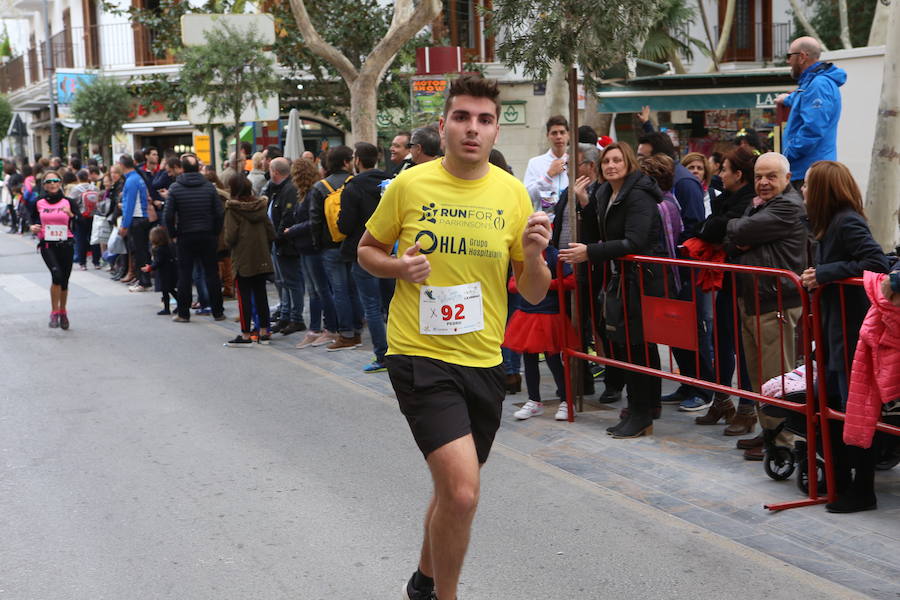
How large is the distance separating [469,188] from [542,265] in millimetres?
412

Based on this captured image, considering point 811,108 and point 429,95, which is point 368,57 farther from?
point 811,108

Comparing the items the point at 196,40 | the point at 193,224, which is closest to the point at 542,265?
the point at 193,224

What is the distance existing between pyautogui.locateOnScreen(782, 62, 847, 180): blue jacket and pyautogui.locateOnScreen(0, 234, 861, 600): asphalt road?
3.21 metres

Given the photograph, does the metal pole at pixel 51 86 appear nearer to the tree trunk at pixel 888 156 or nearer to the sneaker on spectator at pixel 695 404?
A: the tree trunk at pixel 888 156

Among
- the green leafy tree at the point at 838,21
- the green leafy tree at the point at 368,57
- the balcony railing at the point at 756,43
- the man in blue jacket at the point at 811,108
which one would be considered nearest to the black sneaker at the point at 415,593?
the man in blue jacket at the point at 811,108

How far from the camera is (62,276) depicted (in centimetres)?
1275

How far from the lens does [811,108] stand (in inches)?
325

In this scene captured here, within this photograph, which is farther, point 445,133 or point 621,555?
point 621,555

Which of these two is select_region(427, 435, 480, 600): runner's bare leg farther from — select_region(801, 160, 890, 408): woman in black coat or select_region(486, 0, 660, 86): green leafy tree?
select_region(486, 0, 660, 86): green leafy tree

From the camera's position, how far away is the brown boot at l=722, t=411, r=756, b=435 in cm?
721

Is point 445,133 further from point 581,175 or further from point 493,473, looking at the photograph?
point 581,175

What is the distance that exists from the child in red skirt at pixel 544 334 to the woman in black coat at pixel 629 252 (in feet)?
A: 1.51

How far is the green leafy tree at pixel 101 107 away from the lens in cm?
3162

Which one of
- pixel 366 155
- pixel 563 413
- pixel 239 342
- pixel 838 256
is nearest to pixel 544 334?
pixel 563 413
